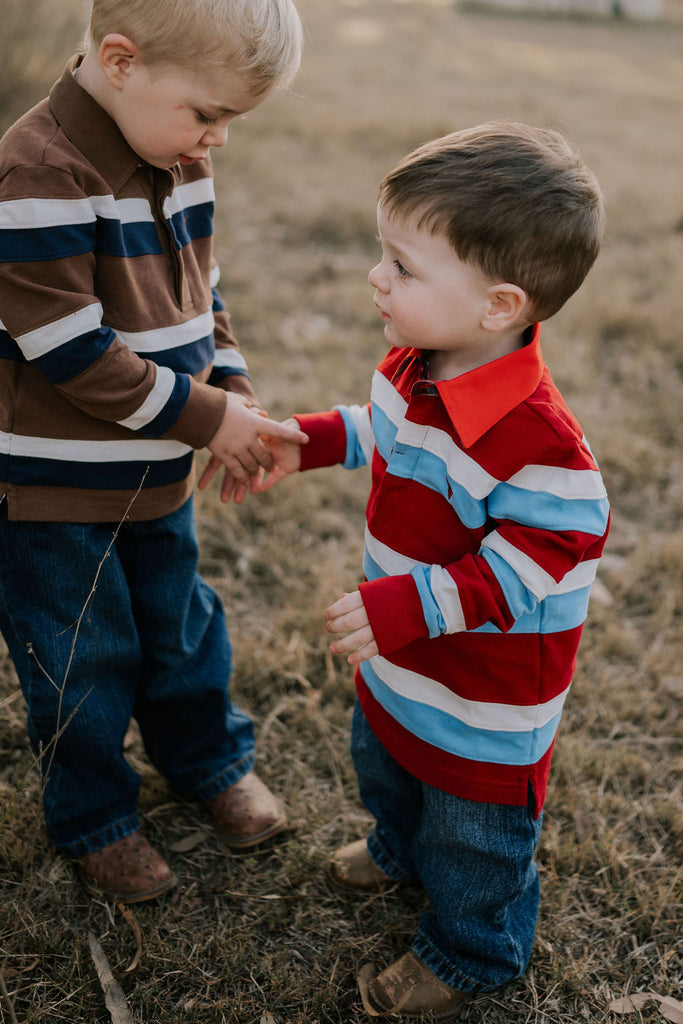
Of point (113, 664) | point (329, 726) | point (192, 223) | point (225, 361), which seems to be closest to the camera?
point (192, 223)

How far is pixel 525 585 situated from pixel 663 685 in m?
1.51

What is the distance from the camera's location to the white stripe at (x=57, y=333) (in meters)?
1.56

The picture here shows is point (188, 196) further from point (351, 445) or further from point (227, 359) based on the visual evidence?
point (351, 445)

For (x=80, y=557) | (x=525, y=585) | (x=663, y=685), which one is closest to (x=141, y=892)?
(x=80, y=557)

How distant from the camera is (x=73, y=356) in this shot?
1586 mm

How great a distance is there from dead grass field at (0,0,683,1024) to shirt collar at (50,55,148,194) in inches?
48.5

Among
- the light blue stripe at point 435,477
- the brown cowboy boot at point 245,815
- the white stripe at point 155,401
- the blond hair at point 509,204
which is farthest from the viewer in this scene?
the brown cowboy boot at point 245,815

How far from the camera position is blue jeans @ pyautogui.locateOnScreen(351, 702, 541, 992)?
1.76m

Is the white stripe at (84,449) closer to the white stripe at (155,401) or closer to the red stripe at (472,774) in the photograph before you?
the white stripe at (155,401)

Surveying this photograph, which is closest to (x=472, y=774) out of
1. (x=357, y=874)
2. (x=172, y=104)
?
(x=357, y=874)

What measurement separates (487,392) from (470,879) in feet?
3.25

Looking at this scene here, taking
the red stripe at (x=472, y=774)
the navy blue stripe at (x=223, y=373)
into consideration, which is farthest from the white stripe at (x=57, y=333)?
the red stripe at (x=472, y=774)

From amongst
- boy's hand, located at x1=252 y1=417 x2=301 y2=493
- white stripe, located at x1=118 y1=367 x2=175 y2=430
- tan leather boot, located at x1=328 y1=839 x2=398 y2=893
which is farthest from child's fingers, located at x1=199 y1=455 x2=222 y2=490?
tan leather boot, located at x1=328 y1=839 x2=398 y2=893

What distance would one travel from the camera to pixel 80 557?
6.07 ft
